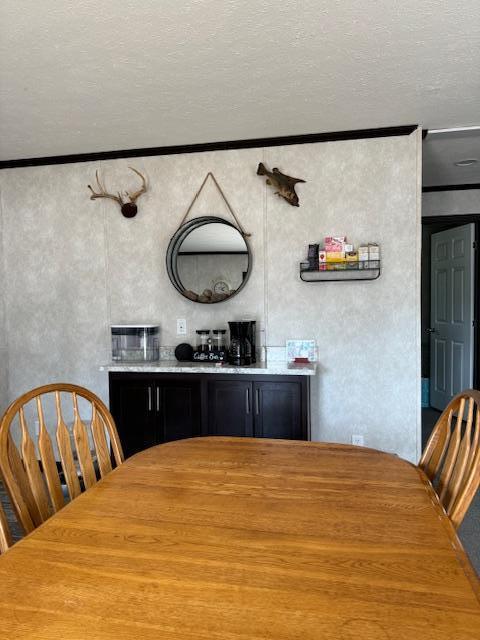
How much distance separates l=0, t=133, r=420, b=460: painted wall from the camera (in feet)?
10.2

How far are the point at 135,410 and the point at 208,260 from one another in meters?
1.20

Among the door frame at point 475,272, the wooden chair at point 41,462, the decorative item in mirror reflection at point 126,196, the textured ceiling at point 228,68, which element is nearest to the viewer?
the wooden chair at point 41,462

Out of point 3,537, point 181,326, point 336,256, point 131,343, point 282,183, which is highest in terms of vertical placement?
point 282,183

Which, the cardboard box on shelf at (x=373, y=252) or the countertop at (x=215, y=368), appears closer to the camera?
the countertop at (x=215, y=368)

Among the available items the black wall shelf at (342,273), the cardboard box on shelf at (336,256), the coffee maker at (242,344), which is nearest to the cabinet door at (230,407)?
the coffee maker at (242,344)

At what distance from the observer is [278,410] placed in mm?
2855

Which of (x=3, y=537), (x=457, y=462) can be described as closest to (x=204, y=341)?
(x=457, y=462)

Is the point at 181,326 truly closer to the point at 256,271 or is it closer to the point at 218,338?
the point at 218,338

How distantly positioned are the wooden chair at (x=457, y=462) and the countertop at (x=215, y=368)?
1.37m

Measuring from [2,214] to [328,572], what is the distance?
379cm

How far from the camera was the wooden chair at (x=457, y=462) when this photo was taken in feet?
3.66

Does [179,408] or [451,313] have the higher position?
[451,313]

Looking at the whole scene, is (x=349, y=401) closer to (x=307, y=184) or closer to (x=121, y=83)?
(x=307, y=184)

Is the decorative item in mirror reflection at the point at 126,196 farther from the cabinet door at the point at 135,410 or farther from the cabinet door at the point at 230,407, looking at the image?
the cabinet door at the point at 230,407
